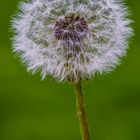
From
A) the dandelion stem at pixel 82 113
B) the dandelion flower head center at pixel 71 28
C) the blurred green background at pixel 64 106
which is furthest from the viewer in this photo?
the blurred green background at pixel 64 106

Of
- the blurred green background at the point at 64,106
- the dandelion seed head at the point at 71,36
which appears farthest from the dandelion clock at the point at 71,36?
the blurred green background at the point at 64,106

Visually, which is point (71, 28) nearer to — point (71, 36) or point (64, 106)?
point (71, 36)

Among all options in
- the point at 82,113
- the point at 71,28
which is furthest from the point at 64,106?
the point at 82,113

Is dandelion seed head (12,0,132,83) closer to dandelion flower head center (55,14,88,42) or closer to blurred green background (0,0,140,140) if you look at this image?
dandelion flower head center (55,14,88,42)

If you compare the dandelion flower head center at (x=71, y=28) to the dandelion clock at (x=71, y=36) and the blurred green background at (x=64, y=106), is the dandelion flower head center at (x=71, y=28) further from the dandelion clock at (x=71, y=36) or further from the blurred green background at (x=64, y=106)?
the blurred green background at (x=64, y=106)

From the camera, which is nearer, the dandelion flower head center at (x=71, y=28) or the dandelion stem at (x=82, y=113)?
the dandelion stem at (x=82, y=113)

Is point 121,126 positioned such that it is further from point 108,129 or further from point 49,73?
point 49,73

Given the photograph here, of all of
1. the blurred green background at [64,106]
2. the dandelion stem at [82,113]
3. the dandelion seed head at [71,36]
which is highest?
the dandelion seed head at [71,36]
